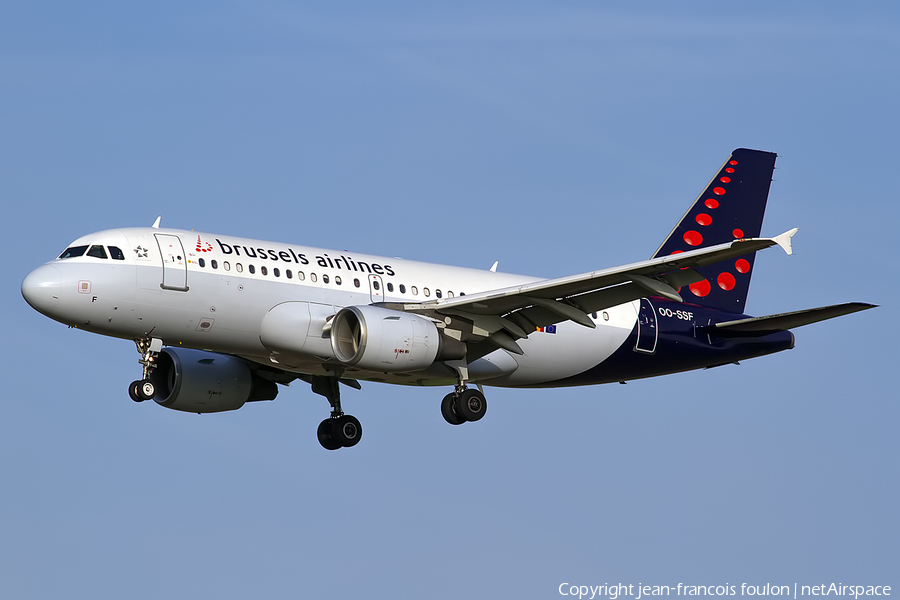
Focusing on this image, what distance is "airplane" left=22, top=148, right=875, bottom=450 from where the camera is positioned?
1225 inches

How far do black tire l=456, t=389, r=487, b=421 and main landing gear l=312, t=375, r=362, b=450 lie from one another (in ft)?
15.2

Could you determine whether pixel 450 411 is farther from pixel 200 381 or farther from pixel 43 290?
pixel 43 290

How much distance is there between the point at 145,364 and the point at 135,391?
709mm

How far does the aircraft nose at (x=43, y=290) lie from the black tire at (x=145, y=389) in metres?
3.11

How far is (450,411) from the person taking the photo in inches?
1368

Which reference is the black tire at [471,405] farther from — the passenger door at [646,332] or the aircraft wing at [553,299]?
the passenger door at [646,332]

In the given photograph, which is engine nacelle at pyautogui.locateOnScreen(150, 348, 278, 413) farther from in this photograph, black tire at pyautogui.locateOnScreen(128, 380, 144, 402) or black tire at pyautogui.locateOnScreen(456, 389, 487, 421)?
black tire at pyautogui.locateOnScreen(456, 389, 487, 421)

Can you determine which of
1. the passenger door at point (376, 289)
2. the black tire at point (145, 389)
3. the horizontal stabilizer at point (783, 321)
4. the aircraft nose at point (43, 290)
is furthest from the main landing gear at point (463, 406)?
the aircraft nose at point (43, 290)

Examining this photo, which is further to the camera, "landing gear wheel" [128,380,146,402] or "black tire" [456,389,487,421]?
"black tire" [456,389,487,421]

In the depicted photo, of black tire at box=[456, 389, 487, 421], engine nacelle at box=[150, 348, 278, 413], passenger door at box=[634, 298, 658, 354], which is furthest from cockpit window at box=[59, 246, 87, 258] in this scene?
passenger door at box=[634, 298, 658, 354]

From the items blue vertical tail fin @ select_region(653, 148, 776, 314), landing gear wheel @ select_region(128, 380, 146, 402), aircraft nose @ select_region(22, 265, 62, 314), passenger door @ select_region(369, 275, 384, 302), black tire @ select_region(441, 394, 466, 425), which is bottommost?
landing gear wheel @ select_region(128, 380, 146, 402)

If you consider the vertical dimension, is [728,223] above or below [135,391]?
above

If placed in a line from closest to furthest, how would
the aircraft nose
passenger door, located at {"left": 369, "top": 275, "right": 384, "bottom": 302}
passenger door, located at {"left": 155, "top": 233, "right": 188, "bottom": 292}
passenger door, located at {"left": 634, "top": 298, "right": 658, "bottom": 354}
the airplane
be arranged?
the aircraft nose
the airplane
passenger door, located at {"left": 155, "top": 233, "right": 188, "bottom": 292}
passenger door, located at {"left": 369, "top": 275, "right": 384, "bottom": 302}
passenger door, located at {"left": 634, "top": 298, "right": 658, "bottom": 354}

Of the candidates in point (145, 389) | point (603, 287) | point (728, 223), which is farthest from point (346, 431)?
point (728, 223)
